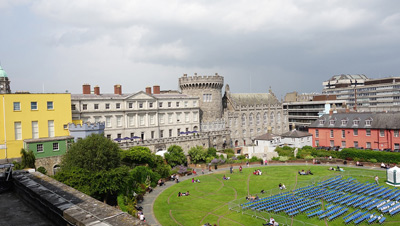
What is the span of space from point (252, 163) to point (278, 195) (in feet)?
71.7

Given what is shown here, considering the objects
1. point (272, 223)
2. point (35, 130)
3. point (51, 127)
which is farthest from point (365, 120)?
point (35, 130)

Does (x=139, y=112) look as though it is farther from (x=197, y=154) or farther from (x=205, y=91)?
(x=205, y=91)

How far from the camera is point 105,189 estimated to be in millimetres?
32375

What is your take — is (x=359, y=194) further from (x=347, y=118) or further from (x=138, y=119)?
(x=138, y=119)

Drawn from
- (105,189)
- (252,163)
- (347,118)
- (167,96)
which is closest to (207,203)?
(105,189)

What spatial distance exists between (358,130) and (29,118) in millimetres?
62047

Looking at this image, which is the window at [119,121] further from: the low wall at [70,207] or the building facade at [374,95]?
the building facade at [374,95]

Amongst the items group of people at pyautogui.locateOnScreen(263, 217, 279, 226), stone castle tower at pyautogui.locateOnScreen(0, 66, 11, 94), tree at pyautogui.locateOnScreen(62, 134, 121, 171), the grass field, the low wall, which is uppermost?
stone castle tower at pyautogui.locateOnScreen(0, 66, 11, 94)

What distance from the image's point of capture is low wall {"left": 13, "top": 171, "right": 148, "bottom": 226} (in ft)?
26.5

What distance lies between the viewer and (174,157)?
53969 millimetres

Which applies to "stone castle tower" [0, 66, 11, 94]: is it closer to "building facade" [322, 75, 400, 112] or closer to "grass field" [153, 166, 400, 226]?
"grass field" [153, 166, 400, 226]

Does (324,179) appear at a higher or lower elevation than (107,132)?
lower

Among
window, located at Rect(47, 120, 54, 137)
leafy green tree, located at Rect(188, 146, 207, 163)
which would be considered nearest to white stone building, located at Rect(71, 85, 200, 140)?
window, located at Rect(47, 120, 54, 137)

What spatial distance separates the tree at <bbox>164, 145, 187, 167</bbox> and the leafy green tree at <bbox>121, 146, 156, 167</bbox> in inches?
189
